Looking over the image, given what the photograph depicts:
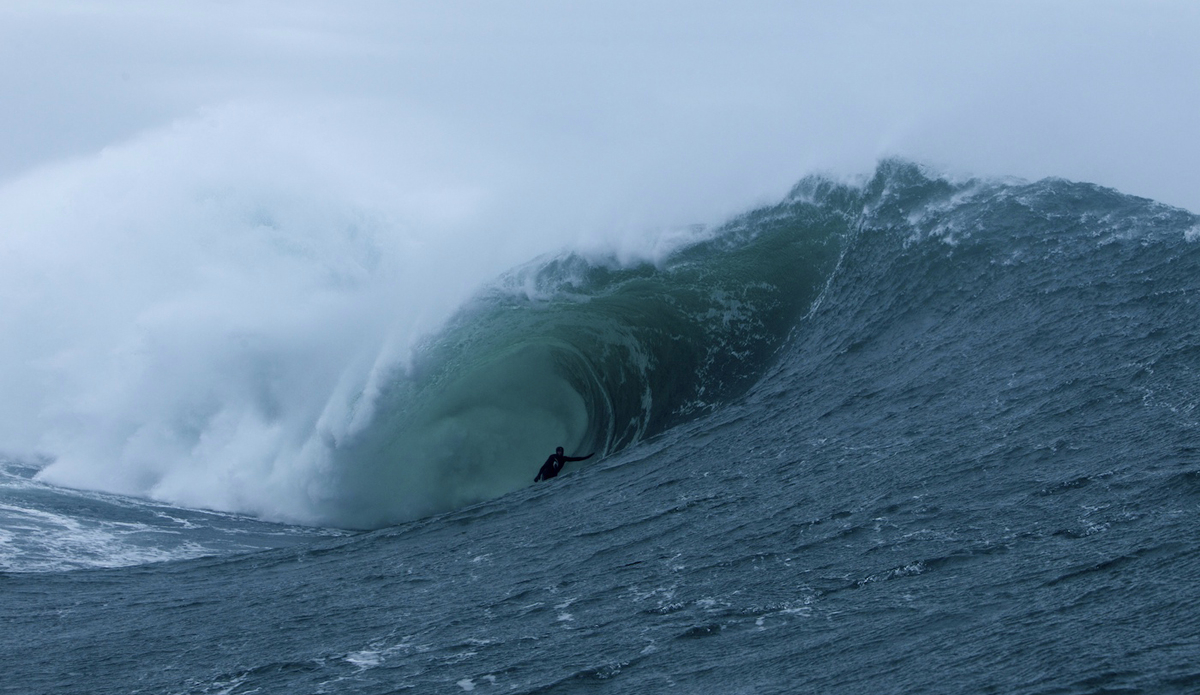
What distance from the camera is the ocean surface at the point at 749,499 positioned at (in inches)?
270

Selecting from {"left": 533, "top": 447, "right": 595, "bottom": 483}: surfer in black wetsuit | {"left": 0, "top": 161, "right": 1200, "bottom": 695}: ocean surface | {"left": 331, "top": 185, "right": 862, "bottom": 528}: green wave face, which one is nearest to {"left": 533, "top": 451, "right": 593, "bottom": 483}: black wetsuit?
{"left": 533, "top": 447, "right": 595, "bottom": 483}: surfer in black wetsuit

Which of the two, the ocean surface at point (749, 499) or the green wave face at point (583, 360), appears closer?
the ocean surface at point (749, 499)

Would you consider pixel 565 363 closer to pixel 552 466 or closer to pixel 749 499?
pixel 552 466

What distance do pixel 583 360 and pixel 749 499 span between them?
20.4ft

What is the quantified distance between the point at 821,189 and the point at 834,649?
12.7 metres

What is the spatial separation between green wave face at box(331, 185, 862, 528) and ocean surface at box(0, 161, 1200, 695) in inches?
2.2

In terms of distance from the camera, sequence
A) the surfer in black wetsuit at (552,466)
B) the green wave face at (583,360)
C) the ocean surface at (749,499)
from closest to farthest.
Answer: the ocean surface at (749,499), the surfer in black wetsuit at (552,466), the green wave face at (583,360)

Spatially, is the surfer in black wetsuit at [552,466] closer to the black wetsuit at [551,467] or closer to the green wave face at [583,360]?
the black wetsuit at [551,467]

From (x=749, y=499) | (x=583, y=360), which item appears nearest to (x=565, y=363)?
(x=583, y=360)

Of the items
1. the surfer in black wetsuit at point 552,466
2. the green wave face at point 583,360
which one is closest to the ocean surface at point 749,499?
the green wave face at point 583,360

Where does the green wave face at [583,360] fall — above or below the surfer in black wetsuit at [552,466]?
above

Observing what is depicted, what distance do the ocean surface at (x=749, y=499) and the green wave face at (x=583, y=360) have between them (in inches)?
2.2

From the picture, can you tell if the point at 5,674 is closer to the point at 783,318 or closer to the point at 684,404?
the point at 684,404

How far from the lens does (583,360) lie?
16.2 meters
